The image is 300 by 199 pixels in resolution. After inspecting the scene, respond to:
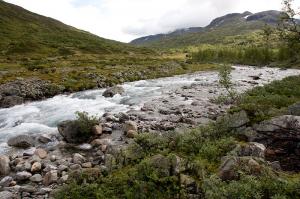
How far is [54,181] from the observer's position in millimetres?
17375

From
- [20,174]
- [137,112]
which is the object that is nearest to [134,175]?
[20,174]

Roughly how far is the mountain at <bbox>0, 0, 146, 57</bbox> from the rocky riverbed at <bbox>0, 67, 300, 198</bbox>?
72903 mm

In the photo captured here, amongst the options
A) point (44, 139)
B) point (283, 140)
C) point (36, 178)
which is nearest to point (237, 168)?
point (283, 140)

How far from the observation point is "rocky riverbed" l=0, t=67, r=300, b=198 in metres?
18.0

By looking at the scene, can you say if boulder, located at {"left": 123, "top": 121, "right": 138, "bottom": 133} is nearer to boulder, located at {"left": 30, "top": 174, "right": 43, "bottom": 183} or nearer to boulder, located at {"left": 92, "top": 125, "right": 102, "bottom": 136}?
boulder, located at {"left": 92, "top": 125, "right": 102, "bottom": 136}

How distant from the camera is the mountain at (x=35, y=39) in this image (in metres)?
116

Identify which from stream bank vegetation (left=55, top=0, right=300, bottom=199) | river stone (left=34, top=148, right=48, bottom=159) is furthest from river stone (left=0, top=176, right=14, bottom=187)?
stream bank vegetation (left=55, top=0, right=300, bottom=199)

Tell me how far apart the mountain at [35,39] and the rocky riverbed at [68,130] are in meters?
72.9

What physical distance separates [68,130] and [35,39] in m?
122

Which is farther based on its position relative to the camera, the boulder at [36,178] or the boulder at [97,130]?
the boulder at [97,130]

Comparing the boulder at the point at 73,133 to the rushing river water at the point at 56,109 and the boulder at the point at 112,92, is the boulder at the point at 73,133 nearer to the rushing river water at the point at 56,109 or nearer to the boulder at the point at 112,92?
the rushing river water at the point at 56,109

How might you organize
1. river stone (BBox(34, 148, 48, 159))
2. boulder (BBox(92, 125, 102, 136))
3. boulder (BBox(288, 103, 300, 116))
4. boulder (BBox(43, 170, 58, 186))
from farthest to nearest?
boulder (BBox(92, 125, 102, 136)) < river stone (BBox(34, 148, 48, 159)) < boulder (BBox(288, 103, 300, 116)) < boulder (BBox(43, 170, 58, 186))

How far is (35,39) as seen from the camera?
13812cm

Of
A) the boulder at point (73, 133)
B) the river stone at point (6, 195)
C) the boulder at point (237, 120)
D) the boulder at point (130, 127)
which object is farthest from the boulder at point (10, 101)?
the boulder at point (237, 120)
